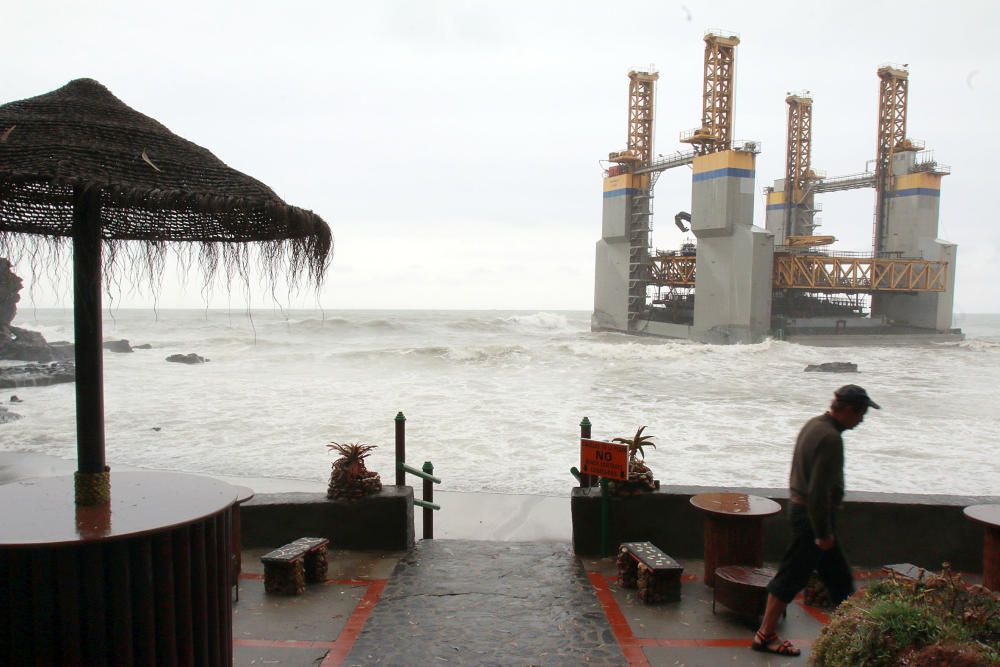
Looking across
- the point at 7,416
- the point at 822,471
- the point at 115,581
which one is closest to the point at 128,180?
the point at 115,581

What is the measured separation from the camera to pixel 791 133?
187 ft

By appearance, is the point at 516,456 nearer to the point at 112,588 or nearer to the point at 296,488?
the point at 296,488

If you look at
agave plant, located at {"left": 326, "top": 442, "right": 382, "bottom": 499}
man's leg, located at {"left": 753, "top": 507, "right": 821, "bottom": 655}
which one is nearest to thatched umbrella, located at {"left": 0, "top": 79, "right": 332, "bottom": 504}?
agave plant, located at {"left": 326, "top": 442, "right": 382, "bottom": 499}

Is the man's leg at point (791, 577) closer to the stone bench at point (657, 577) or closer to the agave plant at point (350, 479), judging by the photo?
the stone bench at point (657, 577)

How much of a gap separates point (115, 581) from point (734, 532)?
4.00m

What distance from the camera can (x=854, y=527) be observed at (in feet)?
18.5

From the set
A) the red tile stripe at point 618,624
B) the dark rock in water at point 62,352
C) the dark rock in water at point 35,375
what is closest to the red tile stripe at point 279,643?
the red tile stripe at point 618,624

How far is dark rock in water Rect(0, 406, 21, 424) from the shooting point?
17.0m

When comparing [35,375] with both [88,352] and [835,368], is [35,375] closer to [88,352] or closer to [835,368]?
[88,352]

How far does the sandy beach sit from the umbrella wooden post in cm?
478

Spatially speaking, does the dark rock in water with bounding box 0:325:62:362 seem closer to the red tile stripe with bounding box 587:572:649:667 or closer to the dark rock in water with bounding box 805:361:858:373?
the dark rock in water with bounding box 805:361:858:373

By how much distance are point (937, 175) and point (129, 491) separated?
57.2 meters

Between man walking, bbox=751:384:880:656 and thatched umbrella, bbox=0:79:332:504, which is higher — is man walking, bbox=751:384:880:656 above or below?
below

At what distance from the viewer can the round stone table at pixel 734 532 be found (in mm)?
4996
